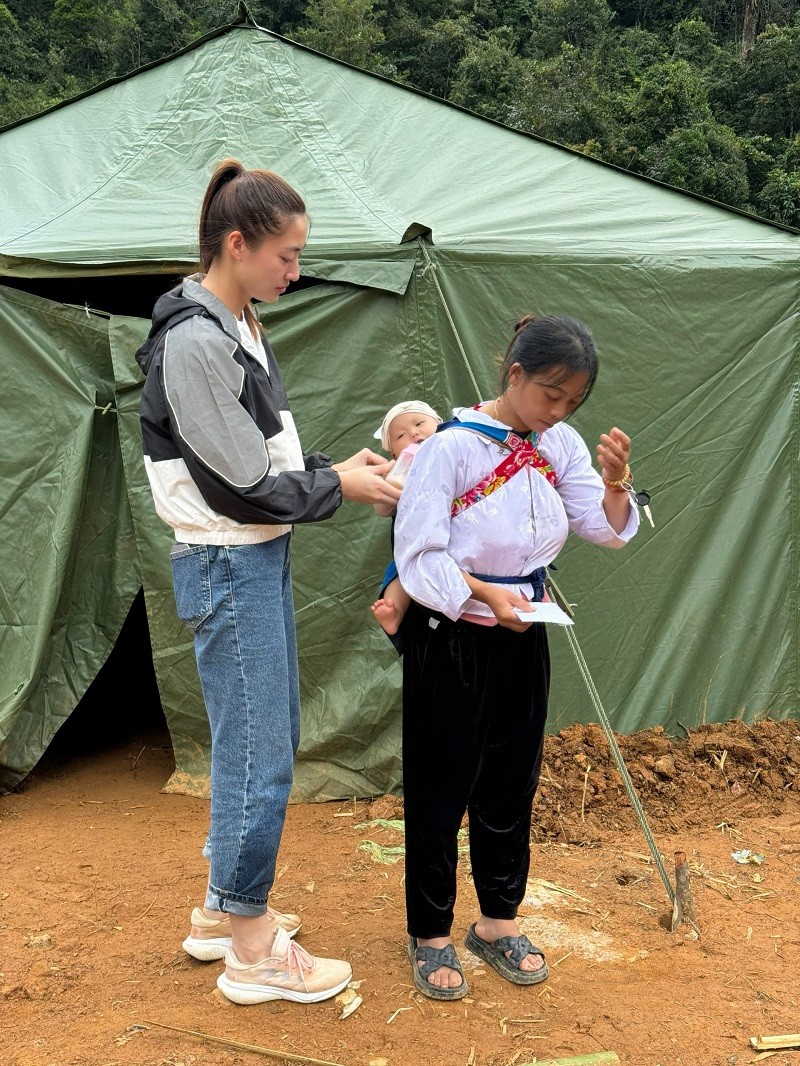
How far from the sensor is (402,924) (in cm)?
277

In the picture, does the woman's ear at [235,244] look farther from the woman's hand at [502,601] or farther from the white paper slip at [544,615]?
Answer: the white paper slip at [544,615]

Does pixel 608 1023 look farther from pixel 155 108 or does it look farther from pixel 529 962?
pixel 155 108

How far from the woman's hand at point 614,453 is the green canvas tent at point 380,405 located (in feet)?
4.73

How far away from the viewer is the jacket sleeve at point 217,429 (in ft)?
6.40

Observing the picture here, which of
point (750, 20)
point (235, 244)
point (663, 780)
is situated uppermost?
point (750, 20)

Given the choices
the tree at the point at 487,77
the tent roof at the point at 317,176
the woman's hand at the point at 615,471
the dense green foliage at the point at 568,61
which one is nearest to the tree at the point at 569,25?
the dense green foliage at the point at 568,61

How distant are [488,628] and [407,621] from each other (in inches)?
7.4

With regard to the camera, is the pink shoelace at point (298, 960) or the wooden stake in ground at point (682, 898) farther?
the wooden stake in ground at point (682, 898)

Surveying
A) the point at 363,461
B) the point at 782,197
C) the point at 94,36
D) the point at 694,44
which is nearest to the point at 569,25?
the point at 694,44

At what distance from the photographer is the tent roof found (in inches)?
143

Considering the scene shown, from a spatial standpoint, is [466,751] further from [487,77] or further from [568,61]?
[487,77]

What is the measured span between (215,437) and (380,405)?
1739 millimetres

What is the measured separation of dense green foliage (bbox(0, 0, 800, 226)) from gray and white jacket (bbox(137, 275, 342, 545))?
54.4 feet

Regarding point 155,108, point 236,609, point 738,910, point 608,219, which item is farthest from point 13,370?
point 738,910
